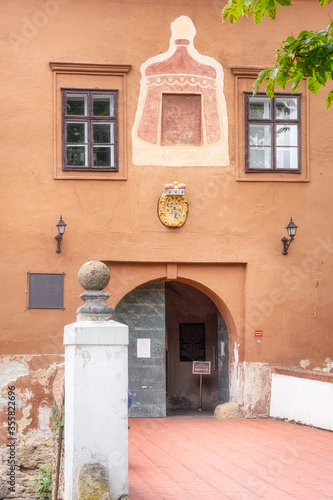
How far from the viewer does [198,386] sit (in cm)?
1892

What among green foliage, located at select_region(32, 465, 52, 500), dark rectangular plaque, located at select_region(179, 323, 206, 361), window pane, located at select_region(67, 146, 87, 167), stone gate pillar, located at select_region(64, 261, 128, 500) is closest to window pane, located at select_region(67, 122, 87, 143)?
window pane, located at select_region(67, 146, 87, 167)

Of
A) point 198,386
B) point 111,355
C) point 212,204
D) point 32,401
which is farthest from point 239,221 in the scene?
point 111,355

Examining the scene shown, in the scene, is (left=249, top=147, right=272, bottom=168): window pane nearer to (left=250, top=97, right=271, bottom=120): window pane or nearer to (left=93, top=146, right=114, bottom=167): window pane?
(left=250, top=97, right=271, bottom=120): window pane

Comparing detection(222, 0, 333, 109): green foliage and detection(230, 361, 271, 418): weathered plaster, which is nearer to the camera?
detection(222, 0, 333, 109): green foliage

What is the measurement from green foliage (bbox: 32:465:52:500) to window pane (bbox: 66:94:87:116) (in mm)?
5783

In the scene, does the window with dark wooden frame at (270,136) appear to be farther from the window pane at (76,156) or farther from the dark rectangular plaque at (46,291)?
the dark rectangular plaque at (46,291)

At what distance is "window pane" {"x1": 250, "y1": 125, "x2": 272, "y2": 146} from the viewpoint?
566 inches

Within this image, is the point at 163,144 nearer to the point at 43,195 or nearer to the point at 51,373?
the point at 43,195

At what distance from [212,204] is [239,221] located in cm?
55

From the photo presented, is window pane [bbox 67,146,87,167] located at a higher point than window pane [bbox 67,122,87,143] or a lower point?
lower

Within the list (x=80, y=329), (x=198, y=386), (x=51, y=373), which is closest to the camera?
(x=80, y=329)

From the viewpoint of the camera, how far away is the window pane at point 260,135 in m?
14.4

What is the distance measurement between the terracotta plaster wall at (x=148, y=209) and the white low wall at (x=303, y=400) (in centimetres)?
76

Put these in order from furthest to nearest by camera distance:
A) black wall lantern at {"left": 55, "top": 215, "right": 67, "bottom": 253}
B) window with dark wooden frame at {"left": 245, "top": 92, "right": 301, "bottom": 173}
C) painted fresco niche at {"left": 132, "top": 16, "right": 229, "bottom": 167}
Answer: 1. window with dark wooden frame at {"left": 245, "top": 92, "right": 301, "bottom": 173}
2. painted fresco niche at {"left": 132, "top": 16, "right": 229, "bottom": 167}
3. black wall lantern at {"left": 55, "top": 215, "right": 67, "bottom": 253}
